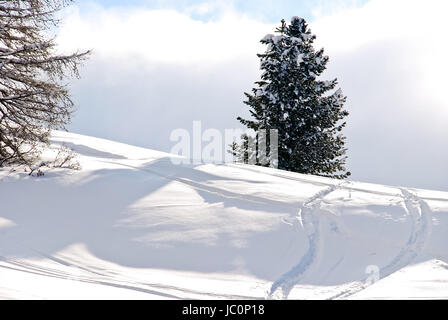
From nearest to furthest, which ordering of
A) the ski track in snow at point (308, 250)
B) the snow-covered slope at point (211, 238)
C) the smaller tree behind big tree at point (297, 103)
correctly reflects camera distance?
1. the snow-covered slope at point (211, 238)
2. the ski track in snow at point (308, 250)
3. the smaller tree behind big tree at point (297, 103)

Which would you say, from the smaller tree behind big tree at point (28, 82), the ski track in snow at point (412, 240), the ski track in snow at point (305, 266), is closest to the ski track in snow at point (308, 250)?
the ski track in snow at point (305, 266)

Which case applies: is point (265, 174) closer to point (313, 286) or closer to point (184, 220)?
point (184, 220)

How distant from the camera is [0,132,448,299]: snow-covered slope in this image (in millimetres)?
7094

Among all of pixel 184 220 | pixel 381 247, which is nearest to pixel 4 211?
pixel 184 220

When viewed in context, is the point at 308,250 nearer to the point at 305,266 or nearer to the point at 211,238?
the point at 305,266

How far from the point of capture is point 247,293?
6941mm

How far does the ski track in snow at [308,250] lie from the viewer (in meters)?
7.20

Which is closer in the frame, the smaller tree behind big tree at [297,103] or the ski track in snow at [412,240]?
the ski track in snow at [412,240]

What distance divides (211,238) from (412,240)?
4.45m

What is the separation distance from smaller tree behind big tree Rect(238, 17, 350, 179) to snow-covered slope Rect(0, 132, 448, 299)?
30.2 feet

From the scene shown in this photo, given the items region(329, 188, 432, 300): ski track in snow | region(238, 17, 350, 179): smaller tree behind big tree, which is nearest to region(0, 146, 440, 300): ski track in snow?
region(329, 188, 432, 300): ski track in snow

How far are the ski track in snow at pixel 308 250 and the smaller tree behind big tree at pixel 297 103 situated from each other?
10249 millimetres

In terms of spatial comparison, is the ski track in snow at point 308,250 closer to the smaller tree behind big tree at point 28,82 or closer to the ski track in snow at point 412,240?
the ski track in snow at point 412,240
